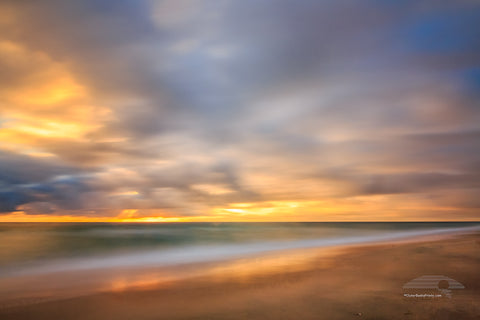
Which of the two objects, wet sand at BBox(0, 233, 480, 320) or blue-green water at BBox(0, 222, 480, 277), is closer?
wet sand at BBox(0, 233, 480, 320)

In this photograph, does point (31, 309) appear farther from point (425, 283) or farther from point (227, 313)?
point (425, 283)

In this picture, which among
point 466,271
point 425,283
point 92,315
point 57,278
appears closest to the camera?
point 92,315

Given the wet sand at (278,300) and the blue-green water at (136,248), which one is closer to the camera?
the wet sand at (278,300)

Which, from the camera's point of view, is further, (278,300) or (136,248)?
(136,248)

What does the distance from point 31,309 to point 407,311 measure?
10.9 meters

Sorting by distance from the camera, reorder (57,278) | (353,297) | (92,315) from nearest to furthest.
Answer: (92,315), (353,297), (57,278)

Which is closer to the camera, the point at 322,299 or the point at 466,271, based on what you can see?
the point at 322,299

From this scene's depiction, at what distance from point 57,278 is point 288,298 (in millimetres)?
13224

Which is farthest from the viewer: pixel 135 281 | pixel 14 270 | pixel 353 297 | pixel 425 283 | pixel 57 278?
pixel 14 270

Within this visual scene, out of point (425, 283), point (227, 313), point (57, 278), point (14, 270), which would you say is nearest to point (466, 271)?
point (425, 283)

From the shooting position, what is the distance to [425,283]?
11570 mm

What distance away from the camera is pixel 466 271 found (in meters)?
13.7

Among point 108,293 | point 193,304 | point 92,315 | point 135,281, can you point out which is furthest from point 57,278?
point 193,304

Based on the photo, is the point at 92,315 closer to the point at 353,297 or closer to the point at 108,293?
the point at 108,293
